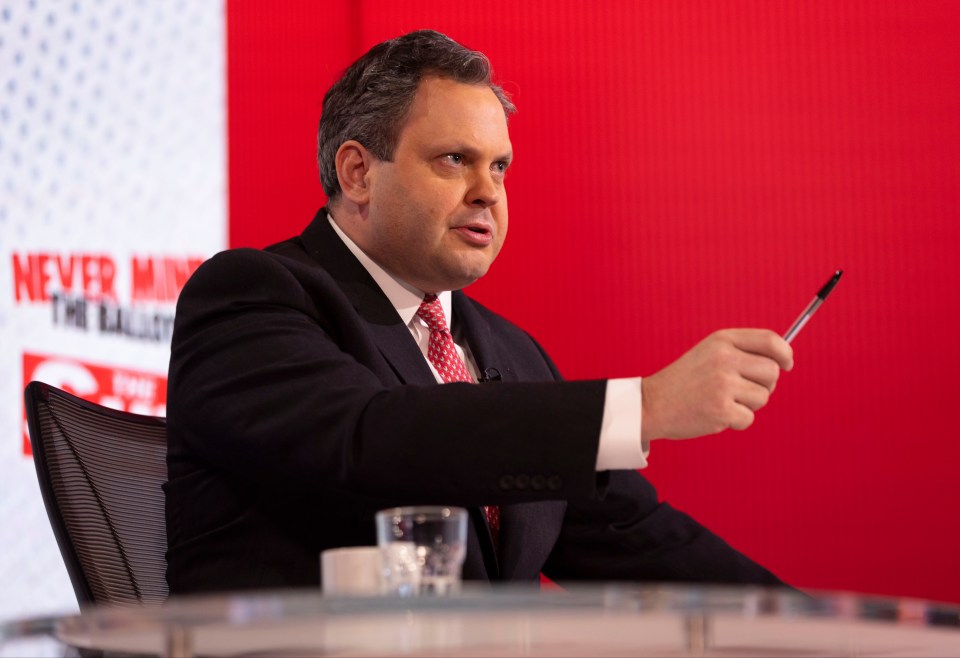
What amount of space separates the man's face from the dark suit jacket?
0.10 m

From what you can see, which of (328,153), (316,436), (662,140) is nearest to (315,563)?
(316,436)

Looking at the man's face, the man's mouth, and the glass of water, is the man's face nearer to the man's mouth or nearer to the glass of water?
the man's mouth

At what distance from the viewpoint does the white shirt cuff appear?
1359 mm

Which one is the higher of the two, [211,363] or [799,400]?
[211,363]

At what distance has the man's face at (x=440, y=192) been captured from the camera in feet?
6.71

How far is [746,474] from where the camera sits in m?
2.98

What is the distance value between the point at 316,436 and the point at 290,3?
2122 mm

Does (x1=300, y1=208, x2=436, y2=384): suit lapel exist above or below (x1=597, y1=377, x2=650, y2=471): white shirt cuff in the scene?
above

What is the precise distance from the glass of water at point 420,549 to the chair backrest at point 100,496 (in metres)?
0.74

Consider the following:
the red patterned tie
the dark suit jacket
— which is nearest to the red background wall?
the dark suit jacket

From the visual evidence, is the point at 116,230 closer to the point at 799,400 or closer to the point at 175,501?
the point at 175,501

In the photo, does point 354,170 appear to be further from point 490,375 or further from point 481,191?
point 490,375

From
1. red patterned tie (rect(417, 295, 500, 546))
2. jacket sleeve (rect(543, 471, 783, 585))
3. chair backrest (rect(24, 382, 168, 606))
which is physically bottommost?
jacket sleeve (rect(543, 471, 783, 585))

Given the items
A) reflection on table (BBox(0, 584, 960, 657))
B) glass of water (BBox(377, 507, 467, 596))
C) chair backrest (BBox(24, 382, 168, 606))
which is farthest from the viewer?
chair backrest (BBox(24, 382, 168, 606))
